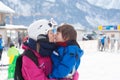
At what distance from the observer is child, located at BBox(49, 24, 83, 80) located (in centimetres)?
315

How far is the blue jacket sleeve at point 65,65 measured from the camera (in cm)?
315

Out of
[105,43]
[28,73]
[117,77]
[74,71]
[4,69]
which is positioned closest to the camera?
[28,73]

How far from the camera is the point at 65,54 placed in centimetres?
316

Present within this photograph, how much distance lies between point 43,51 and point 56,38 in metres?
0.22

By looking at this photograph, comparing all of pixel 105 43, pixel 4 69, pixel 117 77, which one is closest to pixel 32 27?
pixel 117 77

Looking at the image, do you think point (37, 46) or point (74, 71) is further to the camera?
point (74, 71)

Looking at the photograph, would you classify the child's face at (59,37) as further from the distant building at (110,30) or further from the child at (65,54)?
the distant building at (110,30)

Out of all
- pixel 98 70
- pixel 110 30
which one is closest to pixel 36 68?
pixel 98 70

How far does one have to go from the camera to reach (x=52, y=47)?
3.14 metres

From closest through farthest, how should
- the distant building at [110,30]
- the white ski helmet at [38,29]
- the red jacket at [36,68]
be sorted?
1. the red jacket at [36,68]
2. the white ski helmet at [38,29]
3. the distant building at [110,30]

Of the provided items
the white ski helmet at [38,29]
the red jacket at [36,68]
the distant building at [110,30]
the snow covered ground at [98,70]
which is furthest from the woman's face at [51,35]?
the distant building at [110,30]

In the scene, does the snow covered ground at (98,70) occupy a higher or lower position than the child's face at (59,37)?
lower

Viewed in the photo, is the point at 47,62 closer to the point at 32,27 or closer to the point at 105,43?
the point at 32,27

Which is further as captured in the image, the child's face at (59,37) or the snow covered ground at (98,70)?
the snow covered ground at (98,70)
